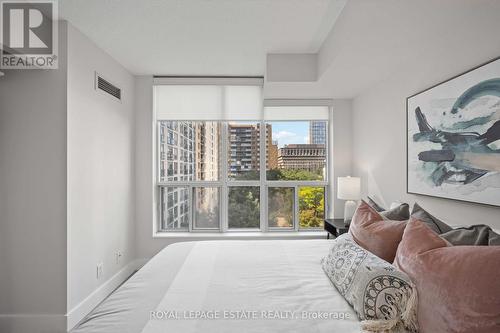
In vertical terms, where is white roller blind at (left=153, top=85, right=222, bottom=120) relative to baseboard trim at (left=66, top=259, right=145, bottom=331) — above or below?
above

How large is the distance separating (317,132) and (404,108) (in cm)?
160

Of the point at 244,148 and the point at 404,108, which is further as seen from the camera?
the point at 244,148

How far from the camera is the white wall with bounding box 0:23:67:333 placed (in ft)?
7.49

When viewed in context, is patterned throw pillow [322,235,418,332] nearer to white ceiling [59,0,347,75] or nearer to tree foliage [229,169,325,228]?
white ceiling [59,0,347,75]

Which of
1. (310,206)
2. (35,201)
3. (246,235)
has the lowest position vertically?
(246,235)

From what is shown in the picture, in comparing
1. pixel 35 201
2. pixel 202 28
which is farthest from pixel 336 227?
pixel 35 201

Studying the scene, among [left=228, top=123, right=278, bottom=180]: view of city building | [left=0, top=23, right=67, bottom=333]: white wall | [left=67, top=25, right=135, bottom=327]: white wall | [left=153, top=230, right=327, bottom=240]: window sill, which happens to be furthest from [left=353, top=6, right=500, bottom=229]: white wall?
[left=0, top=23, right=67, bottom=333]: white wall

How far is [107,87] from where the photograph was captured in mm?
2953

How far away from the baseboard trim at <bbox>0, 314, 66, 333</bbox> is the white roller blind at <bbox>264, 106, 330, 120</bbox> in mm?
3117

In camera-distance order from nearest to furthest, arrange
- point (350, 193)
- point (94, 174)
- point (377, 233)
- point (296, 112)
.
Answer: point (377, 233), point (94, 174), point (350, 193), point (296, 112)

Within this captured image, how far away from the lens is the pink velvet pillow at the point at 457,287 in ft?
2.67

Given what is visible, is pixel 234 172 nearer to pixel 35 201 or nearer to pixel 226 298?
pixel 35 201

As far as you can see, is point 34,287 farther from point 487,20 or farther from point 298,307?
point 487,20

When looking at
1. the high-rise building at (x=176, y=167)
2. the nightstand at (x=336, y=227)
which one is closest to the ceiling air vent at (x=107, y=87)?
the high-rise building at (x=176, y=167)
